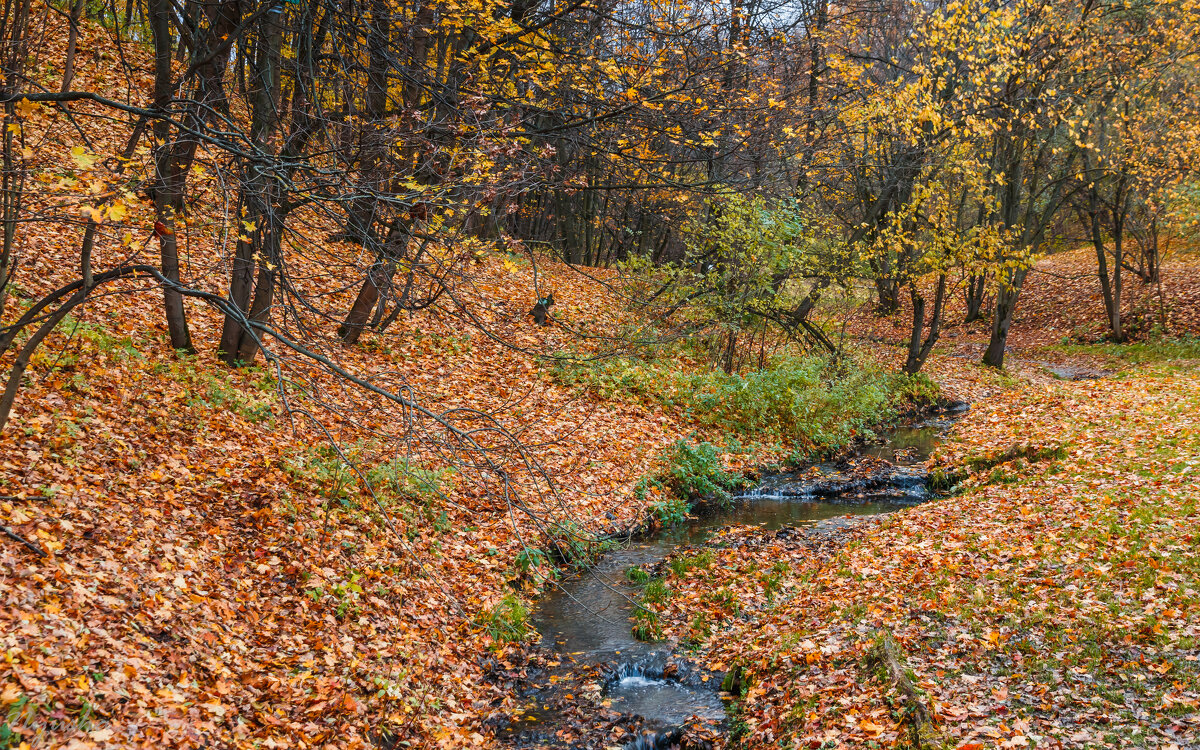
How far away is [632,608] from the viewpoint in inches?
327

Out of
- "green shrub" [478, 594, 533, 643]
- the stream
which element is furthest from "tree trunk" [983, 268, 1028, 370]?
"green shrub" [478, 594, 533, 643]

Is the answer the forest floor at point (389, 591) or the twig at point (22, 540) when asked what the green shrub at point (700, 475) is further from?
the twig at point (22, 540)

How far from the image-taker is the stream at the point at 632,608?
612 cm

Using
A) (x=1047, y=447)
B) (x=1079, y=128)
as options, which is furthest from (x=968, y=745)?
(x=1079, y=128)

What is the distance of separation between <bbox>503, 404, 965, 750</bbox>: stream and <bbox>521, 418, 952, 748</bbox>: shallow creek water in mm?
10

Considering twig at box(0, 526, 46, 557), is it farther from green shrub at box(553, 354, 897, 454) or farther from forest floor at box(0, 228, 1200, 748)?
green shrub at box(553, 354, 897, 454)

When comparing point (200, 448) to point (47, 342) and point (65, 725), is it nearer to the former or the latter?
point (47, 342)

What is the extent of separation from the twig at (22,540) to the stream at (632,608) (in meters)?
3.60

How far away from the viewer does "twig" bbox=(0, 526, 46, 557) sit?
4734 millimetres

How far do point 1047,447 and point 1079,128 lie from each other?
13.7 meters

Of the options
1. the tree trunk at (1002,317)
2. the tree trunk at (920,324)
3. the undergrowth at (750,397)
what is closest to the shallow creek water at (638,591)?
the undergrowth at (750,397)

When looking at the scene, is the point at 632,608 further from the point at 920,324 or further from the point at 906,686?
the point at 920,324

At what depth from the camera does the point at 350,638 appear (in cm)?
608

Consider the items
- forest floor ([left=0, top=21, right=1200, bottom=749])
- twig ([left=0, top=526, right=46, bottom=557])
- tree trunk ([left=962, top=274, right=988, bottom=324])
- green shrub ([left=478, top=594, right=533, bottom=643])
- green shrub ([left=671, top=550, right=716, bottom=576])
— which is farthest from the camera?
tree trunk ([left=962, top=274, right=988, bottom=324])
